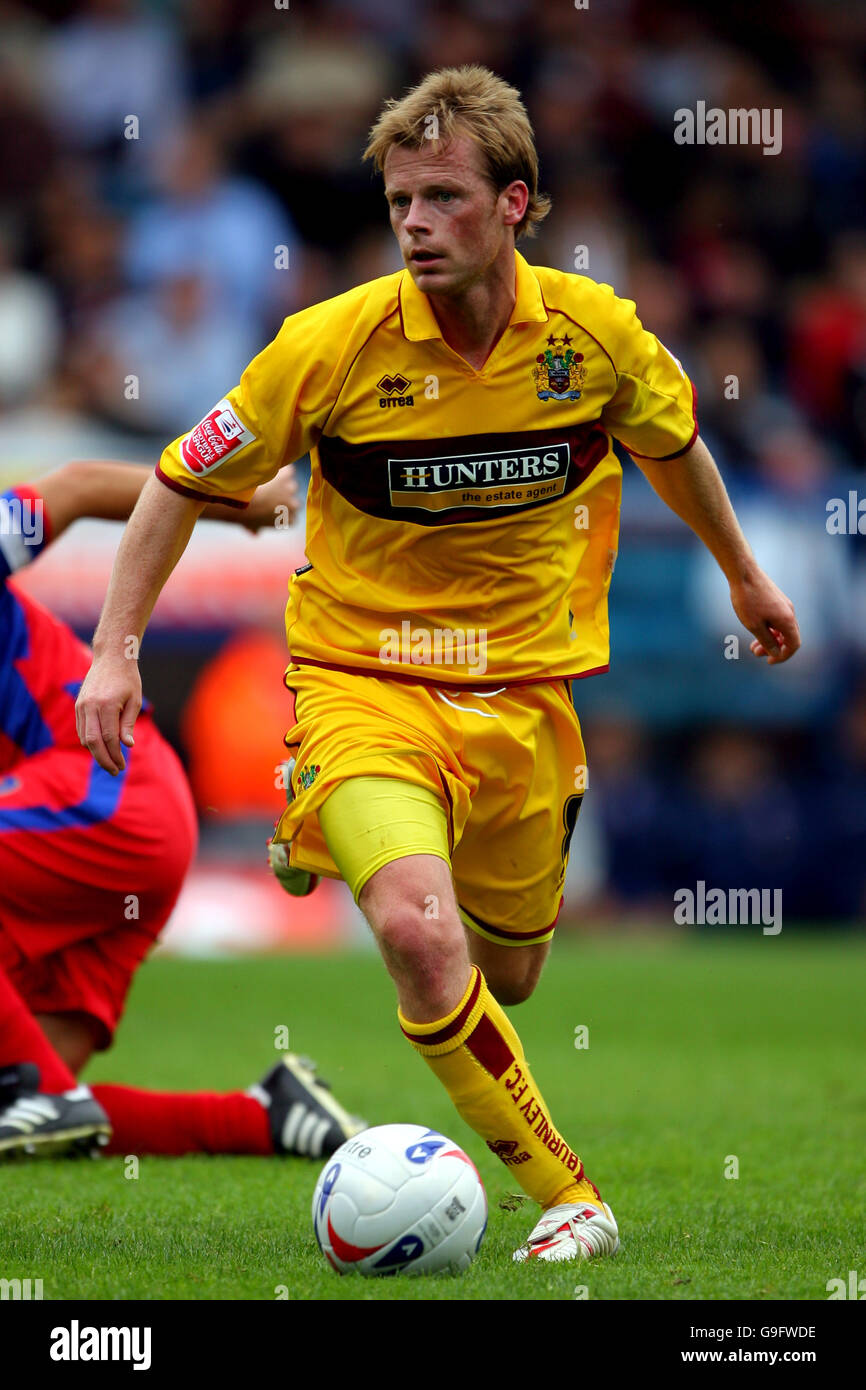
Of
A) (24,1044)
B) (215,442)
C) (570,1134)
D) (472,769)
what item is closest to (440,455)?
(215,442)

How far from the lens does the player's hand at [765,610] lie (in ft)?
15.5

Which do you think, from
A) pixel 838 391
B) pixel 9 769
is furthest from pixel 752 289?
pixel 9 769

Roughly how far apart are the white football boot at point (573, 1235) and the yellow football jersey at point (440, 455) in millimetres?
1216

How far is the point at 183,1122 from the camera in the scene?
5.46 meters

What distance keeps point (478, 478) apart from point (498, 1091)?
1.38 metres

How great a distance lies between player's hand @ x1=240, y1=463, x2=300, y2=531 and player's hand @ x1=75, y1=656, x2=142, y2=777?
1.04 m

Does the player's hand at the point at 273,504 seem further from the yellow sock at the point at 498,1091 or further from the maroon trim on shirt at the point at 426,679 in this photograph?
the yellow sock at the point at 498,1091

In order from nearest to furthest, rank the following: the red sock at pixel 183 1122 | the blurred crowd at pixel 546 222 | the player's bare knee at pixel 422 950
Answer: the player's bare knee at pixel 422 950, the red sock at pixel 183 1122, the blurred crowd at pixel 546 222

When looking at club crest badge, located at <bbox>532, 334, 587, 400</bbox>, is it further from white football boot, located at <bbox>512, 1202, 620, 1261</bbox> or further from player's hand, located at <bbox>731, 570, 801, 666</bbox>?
white football boot, located at <bbox>512, 1202, 620, 1261</bbox>

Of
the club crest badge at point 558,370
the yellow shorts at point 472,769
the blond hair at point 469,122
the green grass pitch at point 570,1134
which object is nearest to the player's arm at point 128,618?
the yellow shorts at point 472,769

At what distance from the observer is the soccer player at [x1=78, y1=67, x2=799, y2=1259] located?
408 cm

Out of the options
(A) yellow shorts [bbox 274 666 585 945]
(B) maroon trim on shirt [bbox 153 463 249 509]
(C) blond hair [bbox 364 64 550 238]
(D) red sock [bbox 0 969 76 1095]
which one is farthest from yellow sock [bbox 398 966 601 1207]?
(C) blond hair [bbox 364 64 550 238]
